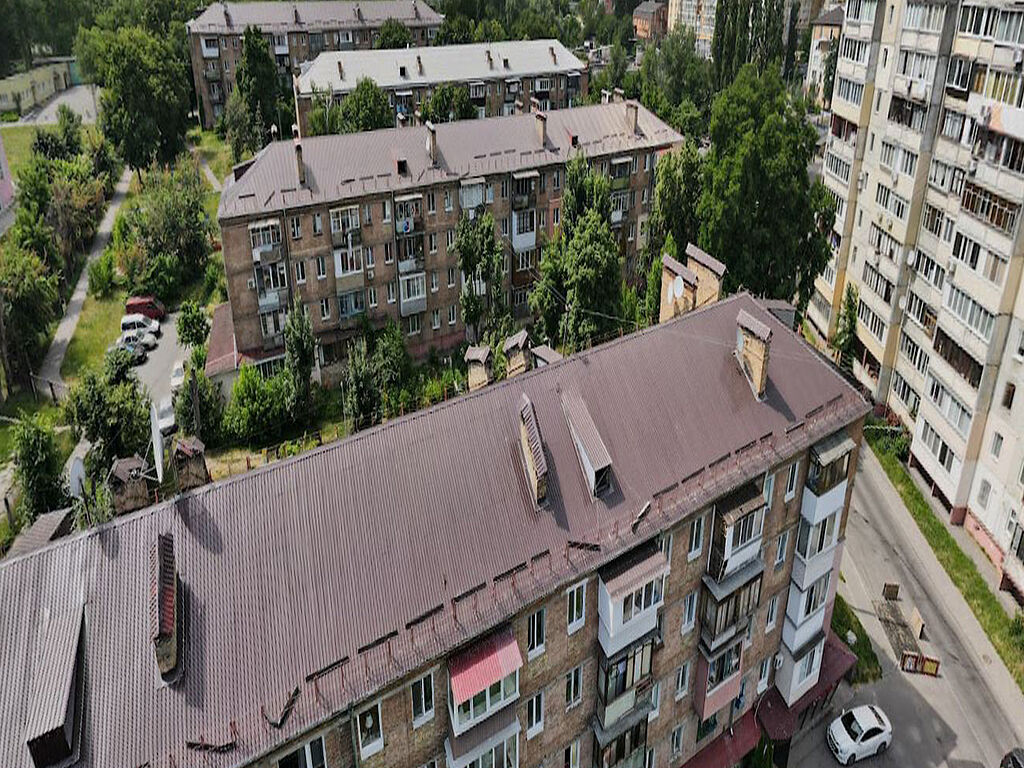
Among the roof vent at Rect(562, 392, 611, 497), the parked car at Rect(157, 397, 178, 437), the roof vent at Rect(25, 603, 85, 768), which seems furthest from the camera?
the parked car at Rect(157, 397, 178, 437)

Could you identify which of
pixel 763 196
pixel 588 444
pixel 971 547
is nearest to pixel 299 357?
pixel 588 444

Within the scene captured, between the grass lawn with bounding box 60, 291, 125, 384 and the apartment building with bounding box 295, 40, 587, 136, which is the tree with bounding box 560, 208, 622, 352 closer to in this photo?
the grass lawn with bounding box 60, 291, 125, 384

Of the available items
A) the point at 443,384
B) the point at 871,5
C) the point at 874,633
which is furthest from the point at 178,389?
the point at 871,5

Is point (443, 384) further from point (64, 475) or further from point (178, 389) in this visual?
point (64, 475)

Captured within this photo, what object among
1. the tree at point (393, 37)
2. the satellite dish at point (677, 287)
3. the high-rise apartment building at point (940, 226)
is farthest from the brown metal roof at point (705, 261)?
the tree at point (393, 37)

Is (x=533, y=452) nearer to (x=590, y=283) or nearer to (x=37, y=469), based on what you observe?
(x=590, y=283)

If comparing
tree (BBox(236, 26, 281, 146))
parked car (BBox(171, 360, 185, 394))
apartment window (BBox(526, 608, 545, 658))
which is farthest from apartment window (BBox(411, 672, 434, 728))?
tree (BBox(236, 26, 281, 146))

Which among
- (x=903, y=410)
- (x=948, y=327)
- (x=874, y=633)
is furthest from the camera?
(x=903, y=410)
